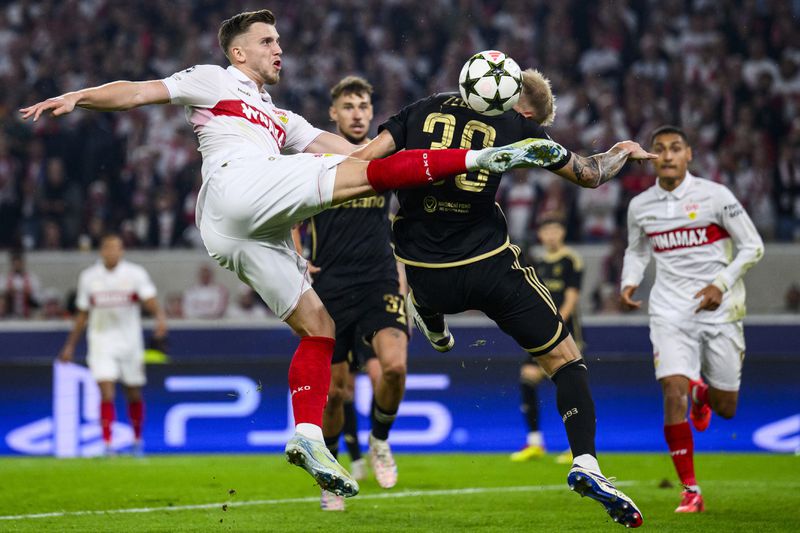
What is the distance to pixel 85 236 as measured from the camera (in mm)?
16312

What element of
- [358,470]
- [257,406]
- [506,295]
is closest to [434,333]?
[506,295]

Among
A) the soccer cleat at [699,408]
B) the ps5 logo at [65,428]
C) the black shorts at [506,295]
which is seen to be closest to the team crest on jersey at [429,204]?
the black shorts at [506,295]

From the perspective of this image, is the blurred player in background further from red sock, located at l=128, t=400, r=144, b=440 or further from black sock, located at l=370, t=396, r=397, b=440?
red sock, located at l=128, t=400, r=144, b=440

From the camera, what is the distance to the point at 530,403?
1220 cm

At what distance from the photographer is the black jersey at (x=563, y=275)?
39.6ft

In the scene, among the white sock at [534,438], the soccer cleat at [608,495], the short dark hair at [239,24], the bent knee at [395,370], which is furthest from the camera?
the white sock at [534,438]

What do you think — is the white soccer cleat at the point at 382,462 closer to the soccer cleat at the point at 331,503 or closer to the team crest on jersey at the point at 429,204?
the soccer cleat at the point at 331,503

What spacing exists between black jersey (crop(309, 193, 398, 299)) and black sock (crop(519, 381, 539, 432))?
3541 mm

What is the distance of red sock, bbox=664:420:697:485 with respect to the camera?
7.95 meters

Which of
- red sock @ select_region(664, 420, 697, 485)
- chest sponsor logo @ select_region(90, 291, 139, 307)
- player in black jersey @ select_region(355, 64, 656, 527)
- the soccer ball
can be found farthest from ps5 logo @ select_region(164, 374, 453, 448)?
the soccer ball

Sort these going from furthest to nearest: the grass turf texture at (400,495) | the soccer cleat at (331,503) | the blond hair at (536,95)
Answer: the soccer cleat at (331,503), the grass turf texture at (400,495), the blond hair at (536,95)

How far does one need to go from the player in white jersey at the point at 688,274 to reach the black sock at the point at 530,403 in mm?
3690

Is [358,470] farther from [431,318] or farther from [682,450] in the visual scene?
[431,318]

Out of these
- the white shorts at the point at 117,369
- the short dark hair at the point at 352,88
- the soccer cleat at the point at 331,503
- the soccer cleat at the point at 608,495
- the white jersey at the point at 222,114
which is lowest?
the soccer cleat at the point at 331,503
